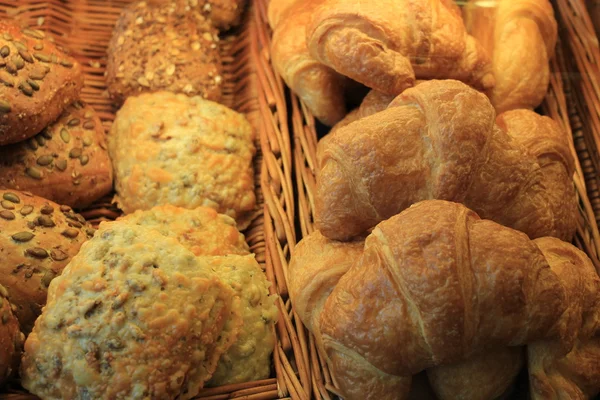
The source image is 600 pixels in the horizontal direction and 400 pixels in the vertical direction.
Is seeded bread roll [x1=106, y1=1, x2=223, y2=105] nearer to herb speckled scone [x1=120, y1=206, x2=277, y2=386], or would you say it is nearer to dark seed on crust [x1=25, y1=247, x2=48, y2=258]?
herb speckled scone [x1=120, y1=206, x2=277, y2=386]

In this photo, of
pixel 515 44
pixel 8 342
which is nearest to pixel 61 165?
pixel 8 342

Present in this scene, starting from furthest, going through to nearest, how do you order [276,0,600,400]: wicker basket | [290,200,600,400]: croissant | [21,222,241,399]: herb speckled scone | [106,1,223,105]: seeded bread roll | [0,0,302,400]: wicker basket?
[106,1,223,105]: seeded bread roll < [276,0,600,400]: wicker basket < [0,0,302,400]: wicker basket < [21,222,241,399]: herb speckled scone < [290,200,600,400]: croissant

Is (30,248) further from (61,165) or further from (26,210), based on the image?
(61,165)

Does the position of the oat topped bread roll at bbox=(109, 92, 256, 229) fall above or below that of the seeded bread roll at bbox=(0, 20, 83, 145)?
below

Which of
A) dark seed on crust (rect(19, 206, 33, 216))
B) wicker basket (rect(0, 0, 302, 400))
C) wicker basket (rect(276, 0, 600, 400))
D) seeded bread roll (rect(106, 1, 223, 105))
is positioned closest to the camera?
wicker basket (rect(0, 0, 302, 400))

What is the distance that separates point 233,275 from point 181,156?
56cm

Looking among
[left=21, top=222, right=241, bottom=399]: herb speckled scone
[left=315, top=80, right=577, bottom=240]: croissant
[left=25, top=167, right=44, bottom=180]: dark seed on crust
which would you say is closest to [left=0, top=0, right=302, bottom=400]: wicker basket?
[left=21, top=222, right=241, bottom=399]: herb speckled scone

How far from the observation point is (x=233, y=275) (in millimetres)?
1848

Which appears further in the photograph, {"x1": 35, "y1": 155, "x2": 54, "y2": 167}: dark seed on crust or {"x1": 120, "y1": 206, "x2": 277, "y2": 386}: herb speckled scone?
{"x1": 35, "y1": 155, "x2": 54, "y2": 167}: dark seed on crust

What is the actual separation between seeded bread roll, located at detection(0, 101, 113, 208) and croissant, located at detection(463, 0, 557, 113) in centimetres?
149

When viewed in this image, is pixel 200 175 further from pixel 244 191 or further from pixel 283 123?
pixel 283 123

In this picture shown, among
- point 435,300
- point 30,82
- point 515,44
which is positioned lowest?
point 435,300

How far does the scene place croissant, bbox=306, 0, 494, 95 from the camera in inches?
72.4

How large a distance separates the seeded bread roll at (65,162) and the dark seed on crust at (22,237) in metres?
0.32
